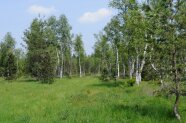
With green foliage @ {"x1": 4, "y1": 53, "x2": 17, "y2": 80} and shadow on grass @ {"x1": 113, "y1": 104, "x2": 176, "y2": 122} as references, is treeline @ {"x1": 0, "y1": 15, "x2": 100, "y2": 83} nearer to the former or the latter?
green foliage @ {"x1": 4, "y1": 53, "x2": 17, "y2": 80}

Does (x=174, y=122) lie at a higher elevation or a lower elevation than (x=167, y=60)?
lower

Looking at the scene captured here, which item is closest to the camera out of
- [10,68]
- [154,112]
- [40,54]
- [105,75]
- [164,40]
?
[164,40]

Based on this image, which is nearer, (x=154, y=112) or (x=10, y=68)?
(x=154, y=112)

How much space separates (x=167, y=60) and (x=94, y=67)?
452ft

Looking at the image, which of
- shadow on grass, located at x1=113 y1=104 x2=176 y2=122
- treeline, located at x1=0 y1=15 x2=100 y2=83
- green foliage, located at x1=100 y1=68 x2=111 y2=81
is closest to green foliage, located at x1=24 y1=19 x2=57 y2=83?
treeline, located at x1=0 y1=15 x2=100 y2=83

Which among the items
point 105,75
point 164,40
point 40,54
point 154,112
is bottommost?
point 154,112

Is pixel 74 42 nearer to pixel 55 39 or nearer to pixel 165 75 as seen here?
pixel 55 39

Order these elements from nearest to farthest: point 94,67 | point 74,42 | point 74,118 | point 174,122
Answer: point 174,122, point 74,118, point 74,42, point 94,67

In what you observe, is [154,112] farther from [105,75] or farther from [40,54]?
[40,54]

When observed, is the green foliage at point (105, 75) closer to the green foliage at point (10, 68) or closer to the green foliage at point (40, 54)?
the green foliage at point (40, 54)

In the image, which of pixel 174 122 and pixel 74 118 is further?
pixel 74 118

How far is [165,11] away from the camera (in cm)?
1441

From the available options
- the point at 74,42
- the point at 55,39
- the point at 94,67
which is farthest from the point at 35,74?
the point at 94,67

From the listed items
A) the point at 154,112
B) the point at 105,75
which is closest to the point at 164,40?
the point at 154,112
